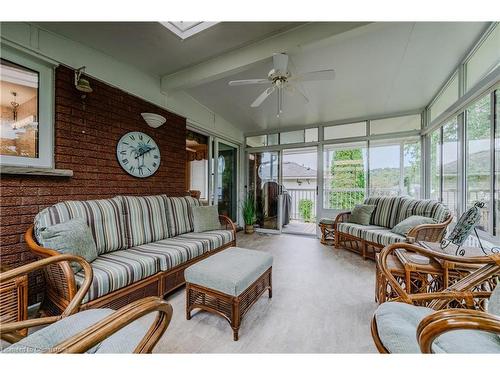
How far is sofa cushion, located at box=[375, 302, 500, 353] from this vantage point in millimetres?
865

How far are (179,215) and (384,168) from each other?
4053 mm

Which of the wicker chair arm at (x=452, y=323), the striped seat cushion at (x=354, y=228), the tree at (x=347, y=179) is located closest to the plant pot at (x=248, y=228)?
the tree at (x=347, y=179)

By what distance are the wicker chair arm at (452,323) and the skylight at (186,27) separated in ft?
8.67

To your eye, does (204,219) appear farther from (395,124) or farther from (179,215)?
(395,124)

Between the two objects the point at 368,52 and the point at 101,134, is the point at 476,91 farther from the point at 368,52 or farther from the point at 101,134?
the point at 101,134

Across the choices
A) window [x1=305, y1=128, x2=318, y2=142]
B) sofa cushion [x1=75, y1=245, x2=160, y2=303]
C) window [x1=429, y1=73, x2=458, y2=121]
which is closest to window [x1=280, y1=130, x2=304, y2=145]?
window [x1=305, y1=128, x2=318, y2=142]

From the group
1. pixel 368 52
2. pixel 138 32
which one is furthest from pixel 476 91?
pixel 138 32

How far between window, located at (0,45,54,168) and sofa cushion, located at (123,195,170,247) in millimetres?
849

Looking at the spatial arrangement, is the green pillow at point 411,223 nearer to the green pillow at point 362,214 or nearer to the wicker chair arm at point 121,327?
the green pillow at point 362,214

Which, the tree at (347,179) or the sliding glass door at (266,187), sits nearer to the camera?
the tree at (347,179)

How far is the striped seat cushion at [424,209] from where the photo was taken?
2.72 metres

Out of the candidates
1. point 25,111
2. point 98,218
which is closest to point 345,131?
point 98,218

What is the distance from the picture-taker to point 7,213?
1.75 meters
